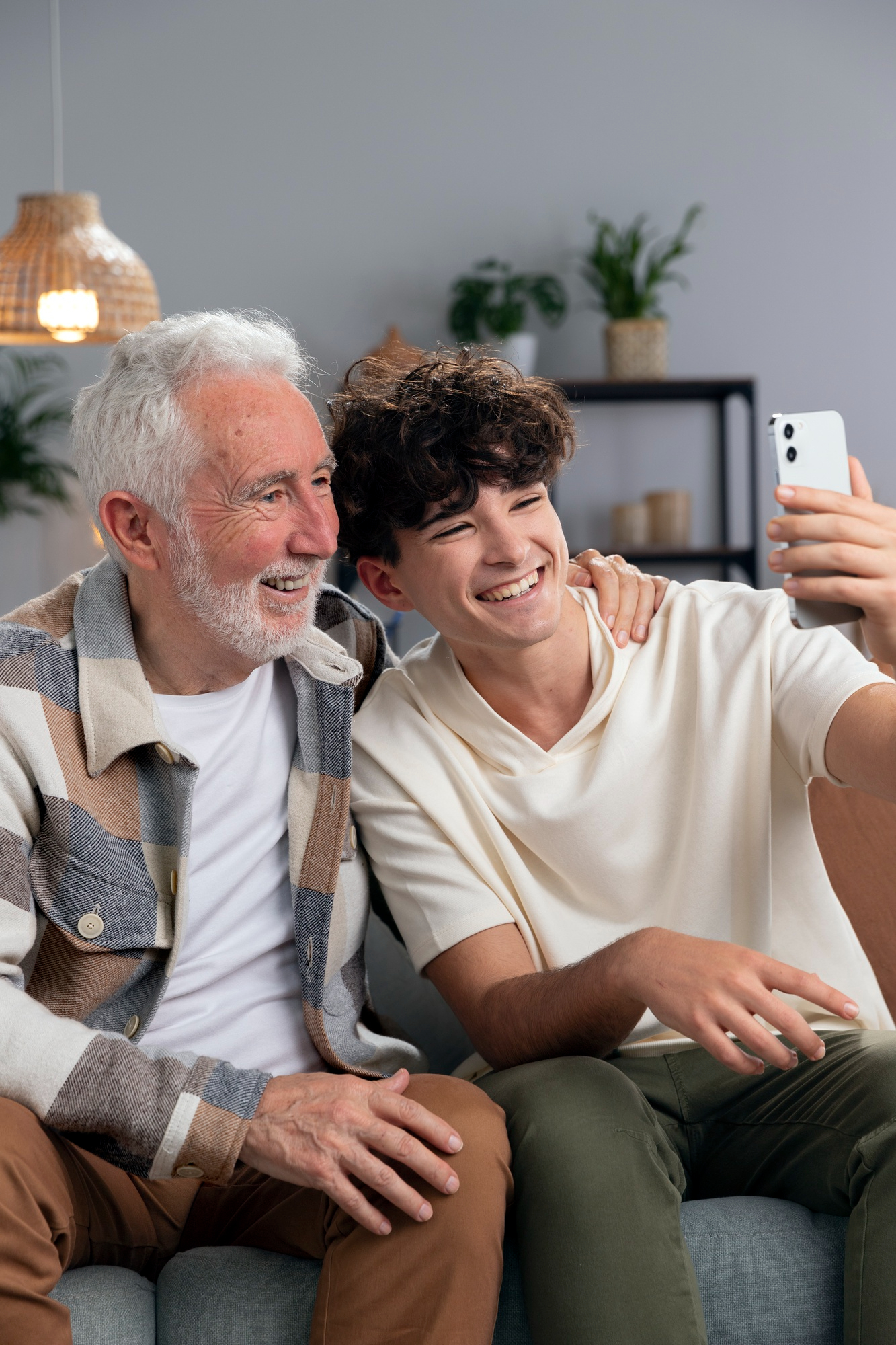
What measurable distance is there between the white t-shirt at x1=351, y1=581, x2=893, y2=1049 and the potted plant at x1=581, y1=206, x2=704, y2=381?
10.5 ft

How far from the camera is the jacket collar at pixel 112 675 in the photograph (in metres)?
1.28

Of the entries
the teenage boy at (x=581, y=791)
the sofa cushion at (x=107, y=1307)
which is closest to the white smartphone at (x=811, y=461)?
the teenage boy at (x=581, y=791)

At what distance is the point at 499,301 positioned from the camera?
4.77m

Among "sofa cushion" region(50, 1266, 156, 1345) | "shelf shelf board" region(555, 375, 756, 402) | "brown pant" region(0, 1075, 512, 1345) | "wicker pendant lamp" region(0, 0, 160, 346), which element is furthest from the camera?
"shelf shelf board" region(555, 375, 756, 402)

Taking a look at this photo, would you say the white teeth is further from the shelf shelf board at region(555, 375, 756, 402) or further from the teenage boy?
the shelf shelf board at region(555, 375, 756, 402)

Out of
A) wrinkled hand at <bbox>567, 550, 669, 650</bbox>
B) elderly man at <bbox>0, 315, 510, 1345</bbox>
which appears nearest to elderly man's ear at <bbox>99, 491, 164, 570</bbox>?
elderly man at <bbox>0, 315, 510, 1345</bbox>

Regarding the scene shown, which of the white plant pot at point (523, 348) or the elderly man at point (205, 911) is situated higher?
the white plant pot at point (523, 348)

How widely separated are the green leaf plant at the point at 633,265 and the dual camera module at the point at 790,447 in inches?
143

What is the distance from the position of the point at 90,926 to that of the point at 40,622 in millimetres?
342

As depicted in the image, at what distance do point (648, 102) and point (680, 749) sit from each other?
398cm

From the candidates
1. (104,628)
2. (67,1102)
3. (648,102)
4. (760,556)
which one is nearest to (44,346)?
(648,102)

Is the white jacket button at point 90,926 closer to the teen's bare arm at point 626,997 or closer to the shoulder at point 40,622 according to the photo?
the shoulder at point 40,622

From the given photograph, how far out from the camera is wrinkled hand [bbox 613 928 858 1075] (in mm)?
1013

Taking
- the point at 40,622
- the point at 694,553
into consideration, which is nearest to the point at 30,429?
the point at 694,553
